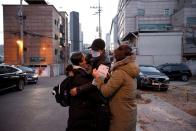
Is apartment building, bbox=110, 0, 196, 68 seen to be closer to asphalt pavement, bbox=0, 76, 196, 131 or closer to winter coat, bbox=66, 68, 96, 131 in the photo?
asphalt pavement, bbox=0, 76, 196, 131

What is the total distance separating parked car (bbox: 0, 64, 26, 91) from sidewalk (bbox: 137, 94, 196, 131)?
27.6 feet

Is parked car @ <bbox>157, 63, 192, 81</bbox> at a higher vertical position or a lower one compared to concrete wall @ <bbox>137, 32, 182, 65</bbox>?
lower

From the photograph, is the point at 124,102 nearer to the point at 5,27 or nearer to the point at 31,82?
the point at 31,82

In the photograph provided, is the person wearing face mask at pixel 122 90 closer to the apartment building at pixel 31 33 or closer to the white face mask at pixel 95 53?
the white face mask at pixel 95 53

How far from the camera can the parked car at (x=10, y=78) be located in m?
16.4

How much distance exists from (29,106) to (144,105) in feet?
15.1

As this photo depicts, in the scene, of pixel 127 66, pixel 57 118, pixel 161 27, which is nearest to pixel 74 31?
pixel 161 27

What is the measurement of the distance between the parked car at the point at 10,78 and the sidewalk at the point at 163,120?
27.6 feet

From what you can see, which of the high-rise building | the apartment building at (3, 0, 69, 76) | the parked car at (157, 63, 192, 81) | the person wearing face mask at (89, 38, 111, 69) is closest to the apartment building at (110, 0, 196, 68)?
the parked car at (157, 63, 192, 81)

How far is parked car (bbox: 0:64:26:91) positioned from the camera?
644 inches

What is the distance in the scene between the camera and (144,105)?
11.9 meters

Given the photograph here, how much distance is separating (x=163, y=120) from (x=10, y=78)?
→ 1112cm

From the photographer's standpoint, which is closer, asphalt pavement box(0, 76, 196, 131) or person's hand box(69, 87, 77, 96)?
person's hand box(69, 87, 77, 96)

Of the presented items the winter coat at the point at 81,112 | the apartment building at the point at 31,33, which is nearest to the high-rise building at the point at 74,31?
the apartment building at the point at 31,33
